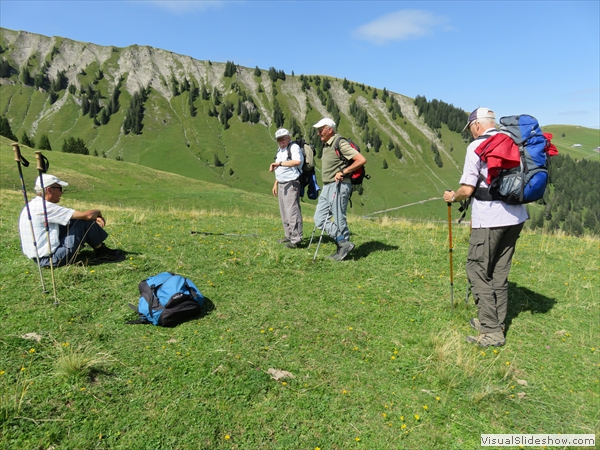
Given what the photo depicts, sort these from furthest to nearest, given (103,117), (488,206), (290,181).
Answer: (103,117) → (290,181) → (488,206)

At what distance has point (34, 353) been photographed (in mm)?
4828

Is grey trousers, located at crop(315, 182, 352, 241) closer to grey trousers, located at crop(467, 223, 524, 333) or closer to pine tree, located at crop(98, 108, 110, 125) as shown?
grey trousers, located at crop(467, 223, 524, 333)

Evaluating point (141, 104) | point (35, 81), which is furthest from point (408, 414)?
point (35, 81)

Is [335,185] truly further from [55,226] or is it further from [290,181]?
[55,226]

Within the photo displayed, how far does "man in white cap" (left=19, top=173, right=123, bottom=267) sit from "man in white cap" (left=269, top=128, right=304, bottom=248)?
4.78m

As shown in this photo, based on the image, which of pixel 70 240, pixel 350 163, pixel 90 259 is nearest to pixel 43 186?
pixel 70 240

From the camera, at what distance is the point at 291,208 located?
1040 cm

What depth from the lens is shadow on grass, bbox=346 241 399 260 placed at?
10187 millimetres

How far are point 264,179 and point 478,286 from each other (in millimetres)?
150984

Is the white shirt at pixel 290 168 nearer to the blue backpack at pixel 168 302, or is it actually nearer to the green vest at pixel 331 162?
the green vest at pixel 331 162

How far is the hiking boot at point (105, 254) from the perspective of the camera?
8.22 meters

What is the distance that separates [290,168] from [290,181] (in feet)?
1.23

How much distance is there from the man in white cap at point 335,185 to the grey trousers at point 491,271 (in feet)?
11.5

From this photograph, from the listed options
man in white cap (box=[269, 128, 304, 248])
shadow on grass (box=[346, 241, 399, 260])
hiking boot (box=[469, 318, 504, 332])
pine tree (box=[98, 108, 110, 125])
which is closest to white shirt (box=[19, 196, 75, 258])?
man in white cap (box=[269, 128, 304, 248])
